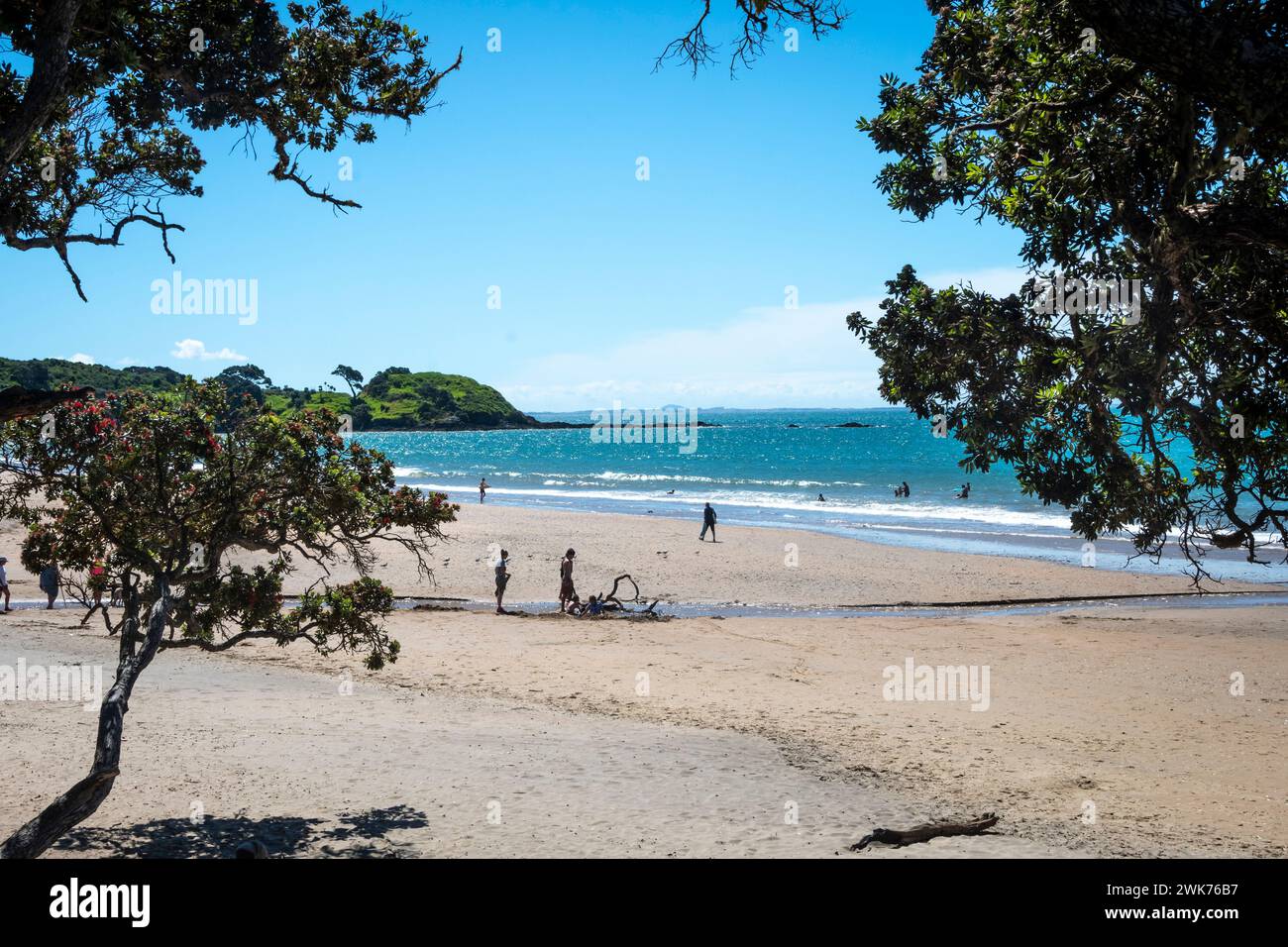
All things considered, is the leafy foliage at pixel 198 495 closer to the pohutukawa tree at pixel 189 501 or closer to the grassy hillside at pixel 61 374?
the pohutukawa tree at pixel 189 501

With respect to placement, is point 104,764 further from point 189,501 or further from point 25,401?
point 25,401

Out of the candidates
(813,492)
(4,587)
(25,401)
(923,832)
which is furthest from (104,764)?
(813,492)

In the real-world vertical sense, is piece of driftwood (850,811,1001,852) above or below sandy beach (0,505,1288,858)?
above

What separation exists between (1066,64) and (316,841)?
9029 mm

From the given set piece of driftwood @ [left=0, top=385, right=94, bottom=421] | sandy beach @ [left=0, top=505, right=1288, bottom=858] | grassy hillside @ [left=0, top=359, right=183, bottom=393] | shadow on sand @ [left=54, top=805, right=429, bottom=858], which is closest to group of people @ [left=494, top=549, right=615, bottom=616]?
sandy beach @ [left=0, top=505, right=1288, bottom=858]

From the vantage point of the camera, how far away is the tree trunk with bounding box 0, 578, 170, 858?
233 inches

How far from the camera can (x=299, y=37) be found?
313 inches

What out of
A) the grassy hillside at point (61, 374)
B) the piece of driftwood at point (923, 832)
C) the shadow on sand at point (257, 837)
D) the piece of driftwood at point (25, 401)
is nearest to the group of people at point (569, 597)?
the shadow on sand at point (257, 837)

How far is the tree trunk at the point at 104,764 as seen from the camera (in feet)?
19.4

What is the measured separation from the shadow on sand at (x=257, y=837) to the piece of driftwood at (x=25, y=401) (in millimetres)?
4454

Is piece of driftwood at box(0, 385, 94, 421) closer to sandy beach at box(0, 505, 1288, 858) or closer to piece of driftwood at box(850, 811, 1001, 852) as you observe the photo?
sandy beach at box(0, 505, 1288, 858)

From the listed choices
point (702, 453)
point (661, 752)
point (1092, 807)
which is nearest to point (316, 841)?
point (661, 752)

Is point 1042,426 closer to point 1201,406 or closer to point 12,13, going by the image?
point 1201,406

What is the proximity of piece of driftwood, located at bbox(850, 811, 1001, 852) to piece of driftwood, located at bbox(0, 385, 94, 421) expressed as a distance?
7.29 metres
